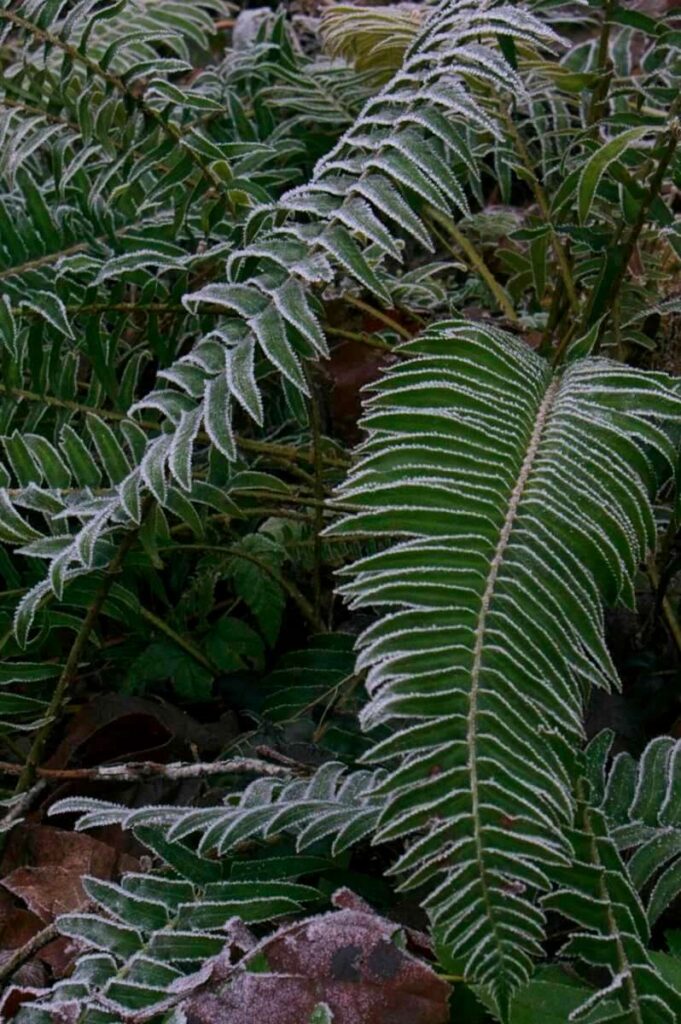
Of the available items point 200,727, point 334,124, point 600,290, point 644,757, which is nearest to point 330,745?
point 200,727

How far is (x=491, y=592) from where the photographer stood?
95 cm

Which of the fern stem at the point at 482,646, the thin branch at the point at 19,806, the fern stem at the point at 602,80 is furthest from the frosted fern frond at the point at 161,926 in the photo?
the fern stem at the point at 602,80

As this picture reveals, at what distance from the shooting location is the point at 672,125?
133 centimetres

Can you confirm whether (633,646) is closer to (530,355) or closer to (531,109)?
(530,355)

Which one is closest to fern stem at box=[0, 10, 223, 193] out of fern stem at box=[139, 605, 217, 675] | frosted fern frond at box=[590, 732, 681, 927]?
fern stem at box=[139, 605, 217, 675]

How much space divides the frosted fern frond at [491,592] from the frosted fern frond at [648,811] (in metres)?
0.09

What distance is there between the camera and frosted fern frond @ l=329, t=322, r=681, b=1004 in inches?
33.7

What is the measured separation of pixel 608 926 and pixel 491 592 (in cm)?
29

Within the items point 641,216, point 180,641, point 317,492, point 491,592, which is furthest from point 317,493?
point 491,592

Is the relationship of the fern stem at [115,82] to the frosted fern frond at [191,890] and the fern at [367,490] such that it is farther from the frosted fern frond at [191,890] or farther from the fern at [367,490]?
the frosted fern frond at [191,890]

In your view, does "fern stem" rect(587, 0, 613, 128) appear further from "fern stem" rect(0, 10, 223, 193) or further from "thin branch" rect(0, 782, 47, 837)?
"thin branch" rect(0, 782, 47, 837)

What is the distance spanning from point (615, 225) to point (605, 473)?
680 mm

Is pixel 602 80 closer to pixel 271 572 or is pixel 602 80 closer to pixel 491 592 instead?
pixel 271 572

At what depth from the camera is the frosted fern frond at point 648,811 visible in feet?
3.52
